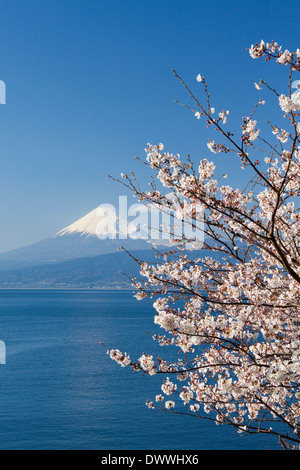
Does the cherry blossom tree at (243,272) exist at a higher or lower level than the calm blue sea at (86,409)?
higher

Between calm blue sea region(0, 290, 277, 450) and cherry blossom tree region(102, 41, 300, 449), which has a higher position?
cherry blossom tree region(102, 41, 300, 449)

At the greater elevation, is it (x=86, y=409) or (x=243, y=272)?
(x=243, y=272)

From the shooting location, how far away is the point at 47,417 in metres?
29.6

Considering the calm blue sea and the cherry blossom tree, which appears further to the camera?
the calm blue sea

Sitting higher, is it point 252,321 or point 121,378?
point 252,321

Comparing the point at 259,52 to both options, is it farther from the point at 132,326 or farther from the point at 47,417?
the point at 132,326

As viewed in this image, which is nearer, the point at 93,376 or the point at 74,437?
the point at 74,437

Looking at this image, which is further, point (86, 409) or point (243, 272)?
point (86, 409)

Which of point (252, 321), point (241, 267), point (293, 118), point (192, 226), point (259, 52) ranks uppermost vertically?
point (259, 52)

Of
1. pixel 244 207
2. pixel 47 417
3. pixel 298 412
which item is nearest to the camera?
pixel 244 207

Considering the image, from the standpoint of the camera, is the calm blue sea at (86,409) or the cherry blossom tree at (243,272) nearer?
the cherry blossom tree at (243,272)

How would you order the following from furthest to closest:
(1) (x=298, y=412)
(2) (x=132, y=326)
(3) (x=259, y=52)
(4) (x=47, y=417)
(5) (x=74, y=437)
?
(2) (x=132, y=326), (4) (x=47, y=417), (5) (x=74, y=437), (1) (x=298, y=412), (3) (x=259, y=52)
